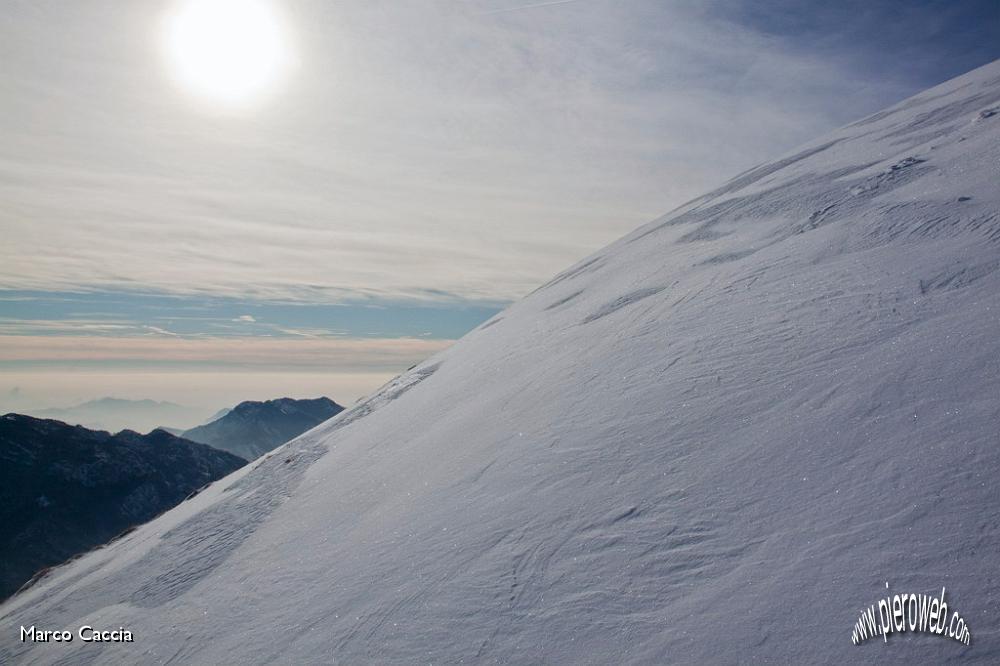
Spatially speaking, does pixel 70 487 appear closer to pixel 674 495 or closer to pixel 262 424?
pixel 674 495

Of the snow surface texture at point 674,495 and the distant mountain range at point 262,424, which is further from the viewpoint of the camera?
the distant mountain range at point 262,424

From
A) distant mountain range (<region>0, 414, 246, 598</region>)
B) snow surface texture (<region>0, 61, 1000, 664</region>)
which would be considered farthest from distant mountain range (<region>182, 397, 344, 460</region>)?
snow surface texture (<region>0, 61, 1000, 664</region>)

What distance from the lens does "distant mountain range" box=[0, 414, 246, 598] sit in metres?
55.5

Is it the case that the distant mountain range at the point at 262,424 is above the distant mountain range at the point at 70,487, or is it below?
above

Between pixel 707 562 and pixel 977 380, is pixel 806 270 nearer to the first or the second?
pixel 977 380

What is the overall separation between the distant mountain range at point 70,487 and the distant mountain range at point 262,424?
96298 mm

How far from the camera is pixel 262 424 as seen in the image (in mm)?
Answer: 173875

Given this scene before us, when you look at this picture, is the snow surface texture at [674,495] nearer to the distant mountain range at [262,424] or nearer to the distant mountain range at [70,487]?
the distant mountain range at [70,487]

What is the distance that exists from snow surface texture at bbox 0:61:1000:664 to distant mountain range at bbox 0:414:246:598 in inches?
2334

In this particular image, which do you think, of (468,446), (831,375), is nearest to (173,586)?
(468,446)

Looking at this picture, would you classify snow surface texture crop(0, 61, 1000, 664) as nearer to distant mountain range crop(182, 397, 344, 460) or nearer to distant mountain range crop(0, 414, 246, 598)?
distant mountain range crop(0, 414, 246, 598)

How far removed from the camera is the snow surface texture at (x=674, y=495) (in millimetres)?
3572

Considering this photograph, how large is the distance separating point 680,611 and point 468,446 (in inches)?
151

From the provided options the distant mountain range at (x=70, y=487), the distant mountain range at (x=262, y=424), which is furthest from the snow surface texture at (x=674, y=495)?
the distant mountain range at (x=262, y=424)
